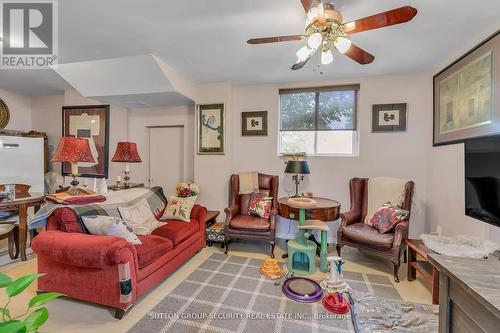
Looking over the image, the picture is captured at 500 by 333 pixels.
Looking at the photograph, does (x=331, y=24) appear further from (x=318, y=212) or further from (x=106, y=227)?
(x=106, y=227)

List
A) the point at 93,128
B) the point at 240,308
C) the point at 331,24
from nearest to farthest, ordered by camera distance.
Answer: the point at 331,24
the point at 240,308
the point at 93,128

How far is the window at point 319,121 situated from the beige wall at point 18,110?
5.41m

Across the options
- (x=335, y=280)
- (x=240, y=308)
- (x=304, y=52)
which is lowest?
(x=240, y=308)

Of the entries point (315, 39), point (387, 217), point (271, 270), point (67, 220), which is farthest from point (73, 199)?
point (387, 217)

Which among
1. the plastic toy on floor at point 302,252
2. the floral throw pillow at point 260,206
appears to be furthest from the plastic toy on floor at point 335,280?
the floral throw pillow at point 260,206

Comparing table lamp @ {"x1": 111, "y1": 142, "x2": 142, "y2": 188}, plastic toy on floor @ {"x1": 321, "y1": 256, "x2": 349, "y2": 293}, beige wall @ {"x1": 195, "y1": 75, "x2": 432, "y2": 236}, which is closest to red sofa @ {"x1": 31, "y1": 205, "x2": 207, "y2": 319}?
table lamp @ {"x1": 111, "y1": 142, "x2": 142, "y2": 188}

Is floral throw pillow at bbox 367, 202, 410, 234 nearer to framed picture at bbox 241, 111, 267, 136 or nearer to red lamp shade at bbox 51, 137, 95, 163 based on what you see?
framed picture at bbox 241, 111, 267, 136

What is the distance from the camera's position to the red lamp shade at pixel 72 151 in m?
2.32

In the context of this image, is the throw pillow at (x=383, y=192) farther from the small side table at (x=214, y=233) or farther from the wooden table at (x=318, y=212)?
the small side table at (x=214, y=233)

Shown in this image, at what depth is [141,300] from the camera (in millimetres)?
2143

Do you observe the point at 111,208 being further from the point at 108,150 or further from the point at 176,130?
the point at 108,150

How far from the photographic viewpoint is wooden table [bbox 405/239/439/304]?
6.99 ft

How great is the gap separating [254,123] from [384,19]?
8.33ft

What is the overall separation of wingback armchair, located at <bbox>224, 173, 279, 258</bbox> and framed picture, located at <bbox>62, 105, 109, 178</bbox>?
2.70m
